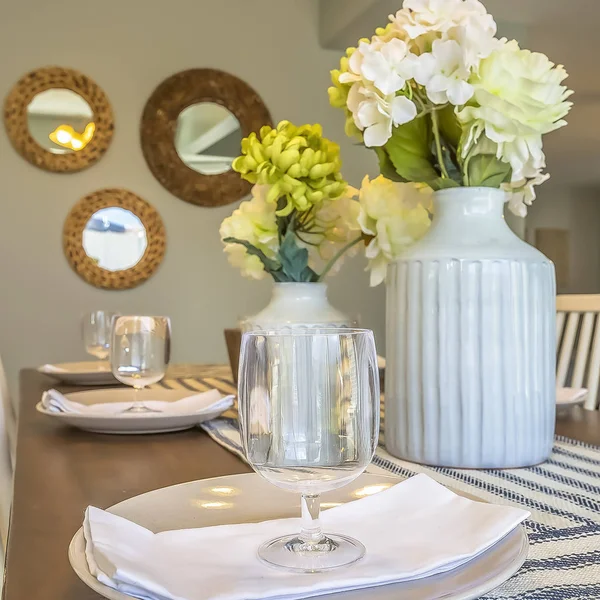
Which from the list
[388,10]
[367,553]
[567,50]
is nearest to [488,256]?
[367,553]

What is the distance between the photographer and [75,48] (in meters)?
3.06

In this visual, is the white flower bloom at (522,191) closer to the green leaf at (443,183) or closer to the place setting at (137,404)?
the green leaf at (443,183)

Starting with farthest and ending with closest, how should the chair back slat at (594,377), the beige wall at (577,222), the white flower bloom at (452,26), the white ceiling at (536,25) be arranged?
the beige wall at (577,222) → the white ceiling at (536,25) → the chair back slat at (594,377) → the white flower bloom at (452,26)

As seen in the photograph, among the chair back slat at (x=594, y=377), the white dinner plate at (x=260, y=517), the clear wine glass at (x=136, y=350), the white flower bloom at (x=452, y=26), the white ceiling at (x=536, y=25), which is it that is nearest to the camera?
the white dinner plate at (x=260, y=517)

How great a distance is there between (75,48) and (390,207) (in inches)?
103

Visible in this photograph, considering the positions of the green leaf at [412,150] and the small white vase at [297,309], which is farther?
the small white vase at [297,309]

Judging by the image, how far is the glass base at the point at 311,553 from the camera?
413 millimetres

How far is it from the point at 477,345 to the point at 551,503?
186 millimetres

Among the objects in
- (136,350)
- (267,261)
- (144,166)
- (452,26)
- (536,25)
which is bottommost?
(136,350)

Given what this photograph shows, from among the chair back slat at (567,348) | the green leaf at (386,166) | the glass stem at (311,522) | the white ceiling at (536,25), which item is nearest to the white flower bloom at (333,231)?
the green leaf at (386,166)

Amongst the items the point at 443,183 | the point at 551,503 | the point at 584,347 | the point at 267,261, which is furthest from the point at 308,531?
the point at 584,347

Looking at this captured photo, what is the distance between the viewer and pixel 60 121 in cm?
307

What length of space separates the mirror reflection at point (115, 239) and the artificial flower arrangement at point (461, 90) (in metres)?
2.47

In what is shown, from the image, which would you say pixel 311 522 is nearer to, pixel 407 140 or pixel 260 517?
pixel 260 517
